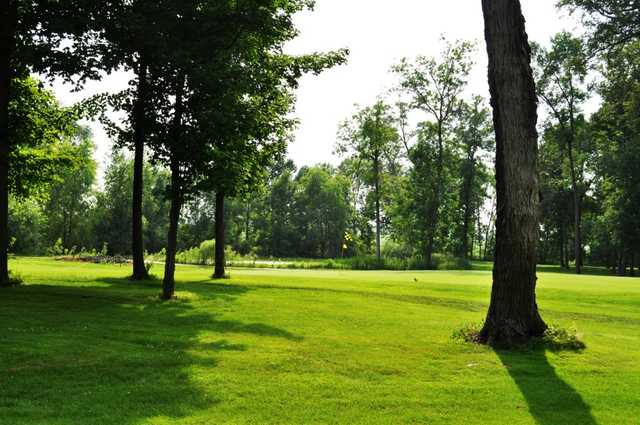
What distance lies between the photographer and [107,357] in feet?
26.4

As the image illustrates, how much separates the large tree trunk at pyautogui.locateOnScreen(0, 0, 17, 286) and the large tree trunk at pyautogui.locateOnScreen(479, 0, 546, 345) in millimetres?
15294

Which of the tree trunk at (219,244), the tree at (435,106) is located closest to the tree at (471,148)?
the tree at (435,106)

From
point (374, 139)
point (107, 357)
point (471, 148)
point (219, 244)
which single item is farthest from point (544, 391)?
point (471, 148)

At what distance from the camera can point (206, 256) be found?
1895 inches

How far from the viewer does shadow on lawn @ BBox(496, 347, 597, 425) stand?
6.23 m

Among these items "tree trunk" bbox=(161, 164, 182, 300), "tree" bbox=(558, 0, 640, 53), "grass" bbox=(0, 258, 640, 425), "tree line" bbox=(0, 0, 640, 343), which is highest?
"tree" bbox=(558, 0, 640, 53)

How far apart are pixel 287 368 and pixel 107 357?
267 cm

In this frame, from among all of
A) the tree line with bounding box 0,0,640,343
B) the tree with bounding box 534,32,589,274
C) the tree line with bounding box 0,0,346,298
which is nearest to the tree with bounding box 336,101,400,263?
the tree line with bounding box 0,0,640,343

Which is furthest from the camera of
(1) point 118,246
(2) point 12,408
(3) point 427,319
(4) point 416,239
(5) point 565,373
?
(1) point 118,246

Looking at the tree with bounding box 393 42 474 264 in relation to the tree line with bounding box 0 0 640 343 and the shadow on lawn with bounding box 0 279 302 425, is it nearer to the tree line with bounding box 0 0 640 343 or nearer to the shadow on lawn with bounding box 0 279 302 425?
the tree line with bounding box 0 0 640 343

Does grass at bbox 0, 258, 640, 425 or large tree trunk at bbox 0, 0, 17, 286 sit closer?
grass at bbox 0, 258, 640, 425

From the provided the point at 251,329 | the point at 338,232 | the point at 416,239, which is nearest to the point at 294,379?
the point at 251,329

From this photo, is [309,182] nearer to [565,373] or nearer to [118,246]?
[118,246]

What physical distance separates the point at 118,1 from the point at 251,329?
39.1 feet
